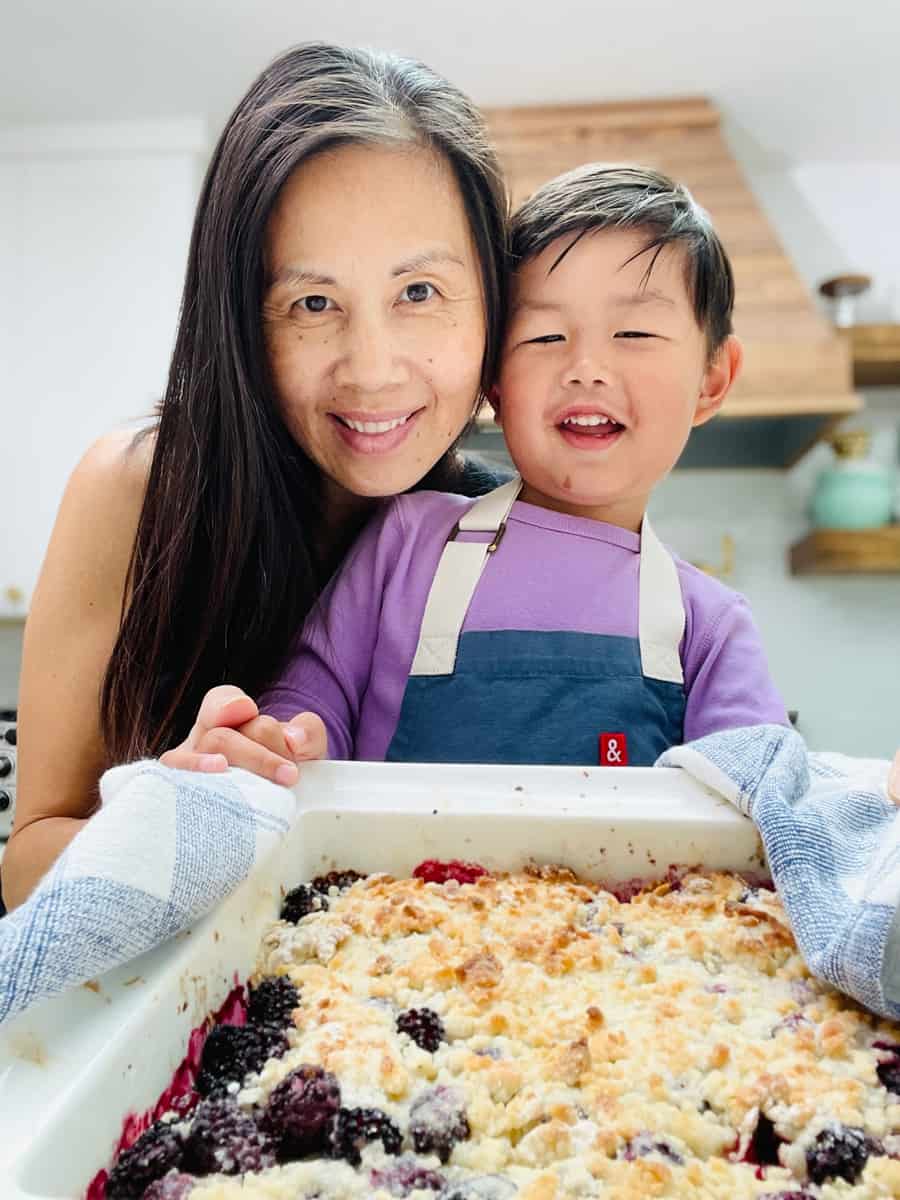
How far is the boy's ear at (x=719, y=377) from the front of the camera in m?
1.15

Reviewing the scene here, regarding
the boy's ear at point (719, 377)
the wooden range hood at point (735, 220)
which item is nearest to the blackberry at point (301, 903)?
the boy's ear at point (719, 377)

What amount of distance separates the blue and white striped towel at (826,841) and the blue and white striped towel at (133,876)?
31 cm

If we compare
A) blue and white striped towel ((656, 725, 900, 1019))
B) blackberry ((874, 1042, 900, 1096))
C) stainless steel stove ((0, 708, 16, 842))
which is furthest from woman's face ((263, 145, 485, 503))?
stainless steel stove ((0, 708, 16, 842))

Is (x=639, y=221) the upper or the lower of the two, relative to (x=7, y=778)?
upper

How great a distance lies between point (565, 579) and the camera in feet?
3.38

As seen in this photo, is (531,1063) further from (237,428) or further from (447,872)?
(237,428)

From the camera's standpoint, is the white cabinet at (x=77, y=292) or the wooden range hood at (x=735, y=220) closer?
the wooden range hood at (x=735, y=220)

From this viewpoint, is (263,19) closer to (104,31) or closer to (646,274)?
(104,31)

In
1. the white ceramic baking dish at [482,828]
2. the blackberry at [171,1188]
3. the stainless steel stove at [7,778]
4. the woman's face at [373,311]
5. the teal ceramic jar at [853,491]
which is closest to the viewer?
the blackberry at [171,1188]

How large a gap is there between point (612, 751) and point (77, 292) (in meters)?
2.73

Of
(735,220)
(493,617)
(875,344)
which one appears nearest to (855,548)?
(875,344)

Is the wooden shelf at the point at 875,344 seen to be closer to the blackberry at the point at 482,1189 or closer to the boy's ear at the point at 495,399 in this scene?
the boy's ear at the point at 495,399

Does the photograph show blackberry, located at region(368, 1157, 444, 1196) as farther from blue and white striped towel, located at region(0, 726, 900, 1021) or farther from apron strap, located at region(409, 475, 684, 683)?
apron strap, located at region(409, 475, 684, 683)

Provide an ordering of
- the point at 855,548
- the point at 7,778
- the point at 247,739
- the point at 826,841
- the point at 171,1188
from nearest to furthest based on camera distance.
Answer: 1. the point at 171,1188
2. the point at 826,841
3. the point at 247,739
4. the point at 7,778
5. the point at 855,548
